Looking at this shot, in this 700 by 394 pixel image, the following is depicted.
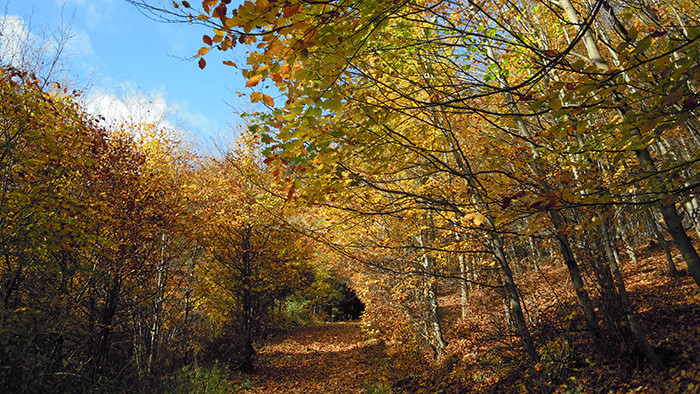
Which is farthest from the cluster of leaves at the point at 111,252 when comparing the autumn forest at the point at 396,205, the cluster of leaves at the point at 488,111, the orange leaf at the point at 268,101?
the cluster of leaves at the point at 488,111

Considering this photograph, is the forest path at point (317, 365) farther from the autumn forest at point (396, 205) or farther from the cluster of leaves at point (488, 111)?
the cluster of leaves at point (488, 111)

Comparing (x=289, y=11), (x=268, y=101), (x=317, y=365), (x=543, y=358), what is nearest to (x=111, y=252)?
(x=268, y=101)

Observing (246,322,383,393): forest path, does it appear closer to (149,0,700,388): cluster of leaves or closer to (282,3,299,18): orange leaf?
(149,0,700,388): cluster of leaves

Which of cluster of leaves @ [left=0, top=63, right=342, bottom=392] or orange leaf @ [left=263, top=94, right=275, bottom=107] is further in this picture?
cluster of leaves @ [left=0, top=63, right=342, bottom=392]

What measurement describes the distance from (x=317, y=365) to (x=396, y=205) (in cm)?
1058

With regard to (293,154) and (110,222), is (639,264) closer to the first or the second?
(293,154)

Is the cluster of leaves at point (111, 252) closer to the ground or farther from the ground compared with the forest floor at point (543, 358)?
farther from the ground

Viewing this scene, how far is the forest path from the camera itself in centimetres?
934

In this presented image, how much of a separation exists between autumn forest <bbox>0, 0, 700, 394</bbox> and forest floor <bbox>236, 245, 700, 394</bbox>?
67mm

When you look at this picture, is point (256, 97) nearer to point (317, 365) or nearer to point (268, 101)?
point (268, 101)

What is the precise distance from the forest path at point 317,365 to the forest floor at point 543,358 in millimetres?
37

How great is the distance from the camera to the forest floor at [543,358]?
4.45 m

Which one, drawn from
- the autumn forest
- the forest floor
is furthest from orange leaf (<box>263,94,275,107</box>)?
the forest floor

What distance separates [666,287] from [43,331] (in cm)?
1318
